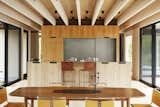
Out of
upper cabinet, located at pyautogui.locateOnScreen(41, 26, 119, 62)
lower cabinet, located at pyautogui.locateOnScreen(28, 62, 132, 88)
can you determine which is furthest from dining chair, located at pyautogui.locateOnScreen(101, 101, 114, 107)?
upper cabinet, located at pyautogui.locateOnScreen(41, 26, 119, 62)

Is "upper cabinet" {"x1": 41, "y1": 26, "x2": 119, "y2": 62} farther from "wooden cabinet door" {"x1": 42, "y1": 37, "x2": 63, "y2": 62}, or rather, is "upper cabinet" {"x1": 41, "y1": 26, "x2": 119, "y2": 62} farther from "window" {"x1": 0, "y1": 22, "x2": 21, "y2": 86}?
"window" {"x1": 0, "y1": 22, "x2": 21, "y2": 86}

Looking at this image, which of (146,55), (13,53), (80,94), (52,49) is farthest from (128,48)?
(80,94)

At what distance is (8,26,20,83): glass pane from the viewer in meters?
10.3

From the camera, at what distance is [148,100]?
717 centimetres

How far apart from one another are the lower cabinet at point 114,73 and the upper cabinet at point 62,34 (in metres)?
3.92

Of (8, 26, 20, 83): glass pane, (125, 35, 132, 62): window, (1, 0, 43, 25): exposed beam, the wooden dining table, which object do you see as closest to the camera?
the wooden dining table

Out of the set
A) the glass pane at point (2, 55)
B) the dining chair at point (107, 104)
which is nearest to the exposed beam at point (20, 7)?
the glass pane at point (2, 55)

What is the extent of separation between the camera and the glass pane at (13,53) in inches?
405

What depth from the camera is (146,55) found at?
416 inches

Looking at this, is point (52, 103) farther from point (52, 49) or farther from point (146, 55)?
point (146, 55)

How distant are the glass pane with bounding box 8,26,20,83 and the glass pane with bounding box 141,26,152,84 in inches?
222

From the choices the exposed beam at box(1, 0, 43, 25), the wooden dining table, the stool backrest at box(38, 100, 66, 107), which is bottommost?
the stool backrest at box(38, 100, 66, 107)

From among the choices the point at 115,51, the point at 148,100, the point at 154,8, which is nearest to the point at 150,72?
the point at 115,51

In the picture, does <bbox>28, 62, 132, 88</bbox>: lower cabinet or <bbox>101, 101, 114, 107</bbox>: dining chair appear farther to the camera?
<bbox>28, 62, 132, 88</bbox>: lower cabinet
